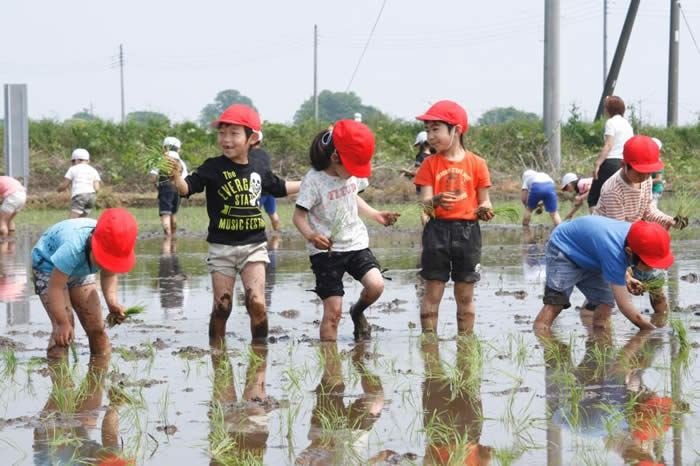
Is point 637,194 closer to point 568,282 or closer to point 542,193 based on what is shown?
point 568,282

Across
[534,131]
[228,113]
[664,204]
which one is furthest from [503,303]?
[534,131]

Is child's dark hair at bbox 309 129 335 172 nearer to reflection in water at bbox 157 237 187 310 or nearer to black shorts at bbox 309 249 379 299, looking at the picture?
black shorts at bbox 309 249 379 299

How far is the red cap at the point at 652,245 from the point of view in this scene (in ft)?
20.8

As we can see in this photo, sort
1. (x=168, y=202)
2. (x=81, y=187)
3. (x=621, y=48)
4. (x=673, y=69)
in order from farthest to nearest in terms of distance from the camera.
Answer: (x=673, y=69), (x=621, y=48), (x=81, y=187), (x=168, y=202)

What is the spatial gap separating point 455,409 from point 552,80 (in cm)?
2046

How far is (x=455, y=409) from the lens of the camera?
4.94 metres

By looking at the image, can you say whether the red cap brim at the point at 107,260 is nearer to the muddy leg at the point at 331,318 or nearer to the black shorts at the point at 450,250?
the muddy leg at the point at 331,318

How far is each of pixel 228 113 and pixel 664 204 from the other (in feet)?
Answer: 52.7

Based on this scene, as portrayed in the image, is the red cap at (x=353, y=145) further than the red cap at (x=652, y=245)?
Yes

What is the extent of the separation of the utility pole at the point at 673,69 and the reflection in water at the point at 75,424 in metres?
33.4

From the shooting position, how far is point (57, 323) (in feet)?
21.0

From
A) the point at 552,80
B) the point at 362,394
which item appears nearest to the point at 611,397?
the point at 362,394

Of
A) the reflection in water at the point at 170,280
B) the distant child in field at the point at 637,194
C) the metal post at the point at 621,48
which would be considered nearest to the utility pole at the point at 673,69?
the metal post at the point at 621,48

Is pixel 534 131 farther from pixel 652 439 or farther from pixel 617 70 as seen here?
pixel 652 439
